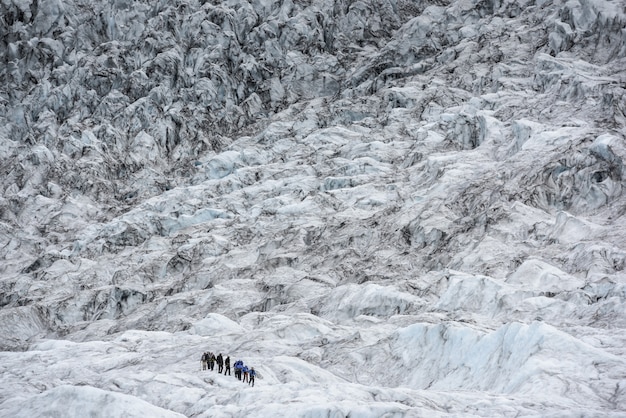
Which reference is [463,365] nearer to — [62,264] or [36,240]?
[62,264]

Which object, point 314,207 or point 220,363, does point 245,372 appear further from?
point 314,207

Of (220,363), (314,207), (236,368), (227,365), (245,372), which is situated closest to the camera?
(245,372)

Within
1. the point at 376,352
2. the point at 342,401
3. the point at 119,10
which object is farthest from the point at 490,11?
the point at 342,401

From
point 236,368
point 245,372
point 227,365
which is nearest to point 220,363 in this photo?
point 227,365

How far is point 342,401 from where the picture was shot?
2544 centimetres

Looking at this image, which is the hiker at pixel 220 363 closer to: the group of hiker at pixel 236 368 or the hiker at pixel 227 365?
the group of hiker at pixel 236 368

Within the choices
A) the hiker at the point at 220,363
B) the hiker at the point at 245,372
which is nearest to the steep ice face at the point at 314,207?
the hiker at the point at 220,363

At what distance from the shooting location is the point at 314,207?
253ft

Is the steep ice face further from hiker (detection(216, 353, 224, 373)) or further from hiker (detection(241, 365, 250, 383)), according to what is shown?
hiker (detection(241, 365, 250, 383))

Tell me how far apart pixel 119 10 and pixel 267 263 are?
81.9m

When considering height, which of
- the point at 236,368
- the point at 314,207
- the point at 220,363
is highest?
the point at 236,368

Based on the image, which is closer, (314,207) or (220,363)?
(220,363)

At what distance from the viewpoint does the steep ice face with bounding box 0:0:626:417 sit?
32.8m

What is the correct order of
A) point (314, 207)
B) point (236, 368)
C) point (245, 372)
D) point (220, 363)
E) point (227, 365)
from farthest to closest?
point (314, 207) < point (220, 363) < point (227, 365) < point (236, 368) < point (245, 372)
